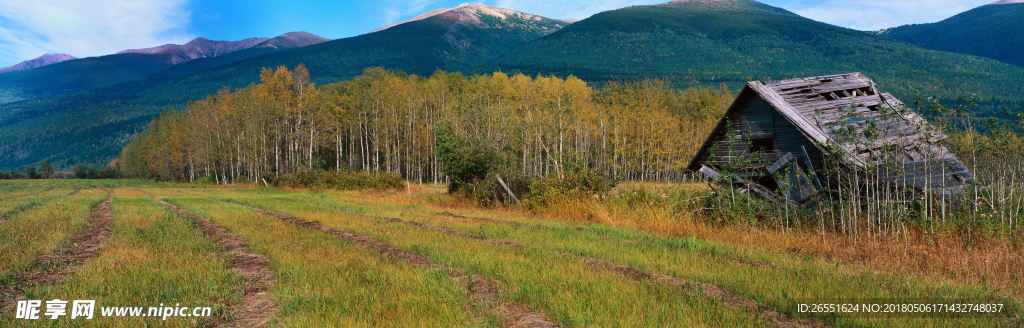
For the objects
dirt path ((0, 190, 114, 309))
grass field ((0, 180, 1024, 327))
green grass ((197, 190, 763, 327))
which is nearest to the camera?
green grass ((197, 190, 763, 327))

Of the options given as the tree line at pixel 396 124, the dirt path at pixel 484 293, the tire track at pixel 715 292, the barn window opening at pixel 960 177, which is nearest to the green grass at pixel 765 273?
the tire track at pixel 715 292

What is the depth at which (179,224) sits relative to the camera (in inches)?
488

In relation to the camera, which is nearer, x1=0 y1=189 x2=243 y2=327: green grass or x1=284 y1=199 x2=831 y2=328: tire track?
x1=284 y1=199 x2=831 y2=328: tire track

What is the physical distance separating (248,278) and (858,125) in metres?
14.0

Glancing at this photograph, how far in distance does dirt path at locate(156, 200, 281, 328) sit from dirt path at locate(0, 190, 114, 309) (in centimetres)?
203

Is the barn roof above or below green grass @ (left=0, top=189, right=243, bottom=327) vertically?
above

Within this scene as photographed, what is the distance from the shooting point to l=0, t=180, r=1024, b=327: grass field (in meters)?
4.69

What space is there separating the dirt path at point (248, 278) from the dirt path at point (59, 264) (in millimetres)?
2034

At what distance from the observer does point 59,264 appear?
294 inches

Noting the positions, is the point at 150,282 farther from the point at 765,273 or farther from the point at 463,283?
the point at 765,273

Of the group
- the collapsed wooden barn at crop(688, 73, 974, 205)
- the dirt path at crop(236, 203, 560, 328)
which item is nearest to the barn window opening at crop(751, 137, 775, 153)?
the collapsed wooden barn at crop(688, 73, 974, 205)

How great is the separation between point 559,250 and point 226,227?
9.39 meters

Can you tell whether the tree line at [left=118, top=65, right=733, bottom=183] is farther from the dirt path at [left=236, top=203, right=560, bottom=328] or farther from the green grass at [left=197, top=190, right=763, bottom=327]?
the green grass at [left=197, top=190, right=763, bottom=327]

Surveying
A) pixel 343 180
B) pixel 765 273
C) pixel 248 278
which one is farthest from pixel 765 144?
pixel 343 180
